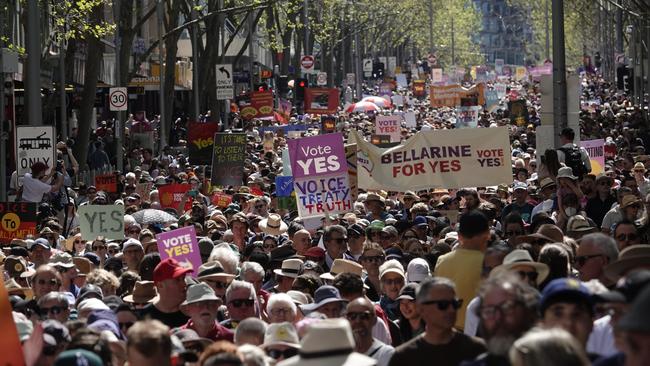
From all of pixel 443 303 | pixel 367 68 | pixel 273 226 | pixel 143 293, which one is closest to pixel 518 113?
pixel 273 226

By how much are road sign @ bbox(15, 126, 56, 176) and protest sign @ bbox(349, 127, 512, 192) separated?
206 inches

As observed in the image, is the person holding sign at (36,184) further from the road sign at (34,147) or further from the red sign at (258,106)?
the red sign at (258,106)

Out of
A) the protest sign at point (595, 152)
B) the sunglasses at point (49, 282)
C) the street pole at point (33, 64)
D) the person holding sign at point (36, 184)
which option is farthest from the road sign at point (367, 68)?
the sunglasses at point (49, 282)

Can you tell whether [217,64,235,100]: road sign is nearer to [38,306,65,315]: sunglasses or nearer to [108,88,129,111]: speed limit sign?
[108,88,129,111]: speed limit sign

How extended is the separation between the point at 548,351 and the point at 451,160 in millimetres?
12683

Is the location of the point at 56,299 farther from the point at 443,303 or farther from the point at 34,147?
the point at 34,147

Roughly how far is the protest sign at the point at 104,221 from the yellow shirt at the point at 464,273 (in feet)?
26.9

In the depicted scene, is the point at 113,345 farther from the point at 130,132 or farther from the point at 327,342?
the point at 130,132

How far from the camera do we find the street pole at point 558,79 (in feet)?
69.9

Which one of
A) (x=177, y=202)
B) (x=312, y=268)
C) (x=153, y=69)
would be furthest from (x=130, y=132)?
(x=312, y=268)

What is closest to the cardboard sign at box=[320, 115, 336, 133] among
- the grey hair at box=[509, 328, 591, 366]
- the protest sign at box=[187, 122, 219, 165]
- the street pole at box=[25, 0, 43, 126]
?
the protest sign at box=[187, 122, 219, 165]

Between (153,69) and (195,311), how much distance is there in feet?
164

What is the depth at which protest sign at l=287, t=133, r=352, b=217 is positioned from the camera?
17.5 m

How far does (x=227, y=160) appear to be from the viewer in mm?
25875
